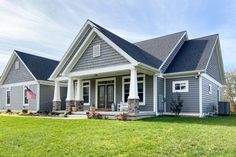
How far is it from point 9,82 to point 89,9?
45.4 feet

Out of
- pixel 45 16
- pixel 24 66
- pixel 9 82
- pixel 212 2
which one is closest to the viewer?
pixel 212 2

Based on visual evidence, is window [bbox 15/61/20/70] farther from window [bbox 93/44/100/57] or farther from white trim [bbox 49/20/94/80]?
window [bbox 93/44/100/57]

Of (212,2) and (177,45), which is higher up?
(212,2)

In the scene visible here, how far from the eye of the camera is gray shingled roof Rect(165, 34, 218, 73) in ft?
48.7

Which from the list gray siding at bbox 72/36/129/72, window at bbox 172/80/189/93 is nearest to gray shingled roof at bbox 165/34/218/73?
window at bbox 172/80/189/93

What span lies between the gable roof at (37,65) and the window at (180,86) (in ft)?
37.2

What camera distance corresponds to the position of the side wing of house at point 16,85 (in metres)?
21.1

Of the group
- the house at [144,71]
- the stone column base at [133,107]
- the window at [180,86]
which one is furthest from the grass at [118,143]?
the window at [180,86]

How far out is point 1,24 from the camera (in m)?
13.3

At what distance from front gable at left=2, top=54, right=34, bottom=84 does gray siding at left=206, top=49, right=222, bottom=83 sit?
46.2ft

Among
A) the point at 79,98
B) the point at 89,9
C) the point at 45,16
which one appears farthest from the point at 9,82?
the point at 89,9

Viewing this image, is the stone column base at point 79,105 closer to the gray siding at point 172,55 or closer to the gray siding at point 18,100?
the gray siding at point 172,55

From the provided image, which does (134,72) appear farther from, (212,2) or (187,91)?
(212,2)

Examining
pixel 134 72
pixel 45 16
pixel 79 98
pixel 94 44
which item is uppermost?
pixel 45 16
